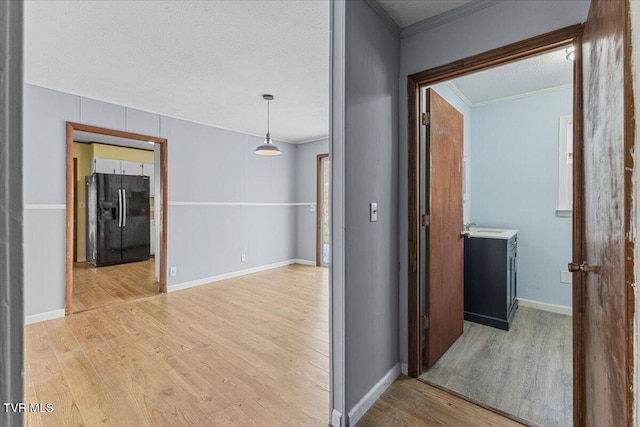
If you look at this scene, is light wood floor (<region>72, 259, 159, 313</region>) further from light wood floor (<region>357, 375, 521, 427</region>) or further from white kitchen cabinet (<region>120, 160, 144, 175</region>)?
light wood floor (<region>357, 375, 521, 427</region>)

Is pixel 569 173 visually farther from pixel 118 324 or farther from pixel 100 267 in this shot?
pixel 100 267

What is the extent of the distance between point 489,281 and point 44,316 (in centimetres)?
451

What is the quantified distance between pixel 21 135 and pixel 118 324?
3.50 metres

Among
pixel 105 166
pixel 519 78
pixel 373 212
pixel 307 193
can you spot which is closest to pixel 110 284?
pixel 105 166

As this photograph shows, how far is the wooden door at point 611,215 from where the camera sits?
2.24ft

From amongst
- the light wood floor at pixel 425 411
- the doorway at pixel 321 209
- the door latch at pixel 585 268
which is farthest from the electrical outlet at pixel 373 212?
the doorway at pixel 321 209

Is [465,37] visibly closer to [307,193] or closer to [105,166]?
[307,193]

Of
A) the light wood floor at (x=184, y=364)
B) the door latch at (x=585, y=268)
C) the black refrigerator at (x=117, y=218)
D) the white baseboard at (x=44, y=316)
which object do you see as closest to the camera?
the door latch at (x=585, y=268)

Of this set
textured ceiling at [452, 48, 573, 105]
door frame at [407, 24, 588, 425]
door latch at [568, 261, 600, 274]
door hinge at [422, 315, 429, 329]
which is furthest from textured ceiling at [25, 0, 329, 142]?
door hinge at [422, 315, 429, 329]

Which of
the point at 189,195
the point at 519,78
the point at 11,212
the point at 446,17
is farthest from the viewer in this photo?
the point at 189,195

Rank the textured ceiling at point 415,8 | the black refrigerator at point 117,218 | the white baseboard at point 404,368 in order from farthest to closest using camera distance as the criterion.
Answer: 1. the black refrigerator at point 117,218
2. the white baseboard at point 404,368
3. the textured ceiling at point 415,8

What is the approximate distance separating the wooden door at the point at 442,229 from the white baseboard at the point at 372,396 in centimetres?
31

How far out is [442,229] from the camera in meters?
2.37

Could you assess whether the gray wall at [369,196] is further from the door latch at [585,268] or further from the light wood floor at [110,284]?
the light wood floor at [110,284]
